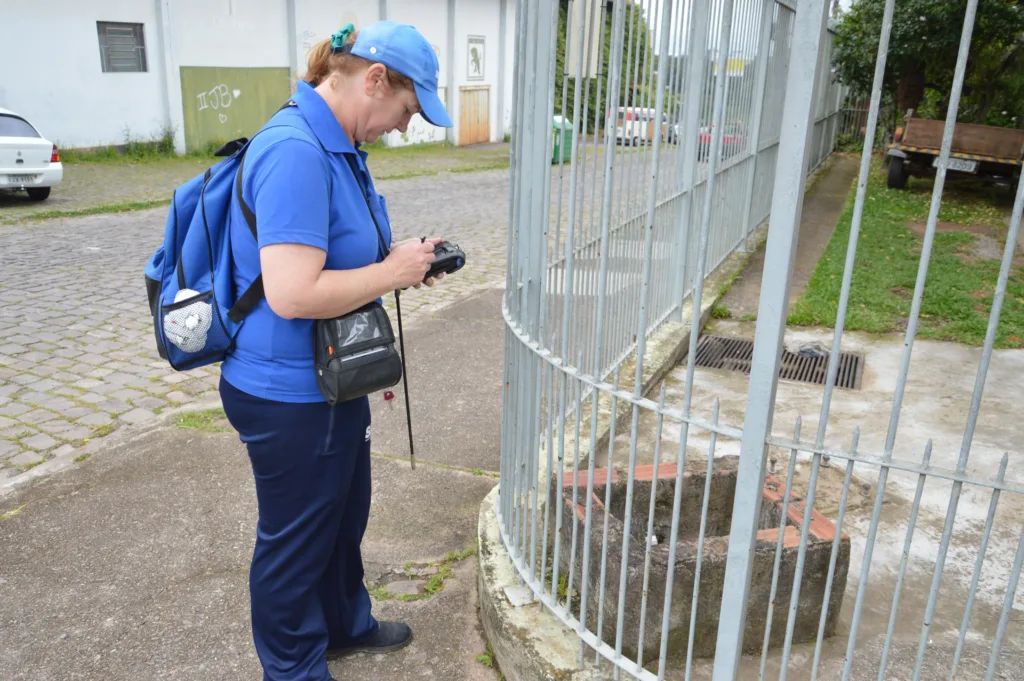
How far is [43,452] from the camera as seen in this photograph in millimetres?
4465

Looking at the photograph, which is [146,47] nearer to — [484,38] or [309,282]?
[484,38]

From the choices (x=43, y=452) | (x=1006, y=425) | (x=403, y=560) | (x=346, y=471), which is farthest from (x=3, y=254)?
(x=1006, y=425)

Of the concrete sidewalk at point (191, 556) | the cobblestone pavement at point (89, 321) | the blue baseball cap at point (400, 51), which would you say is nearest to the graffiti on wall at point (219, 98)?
the cobblestone pavement at point (89, 321)

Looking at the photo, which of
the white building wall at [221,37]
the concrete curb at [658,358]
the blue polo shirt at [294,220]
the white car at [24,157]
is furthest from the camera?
the white building wall at [221,37]

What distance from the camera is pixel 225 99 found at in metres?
19.0

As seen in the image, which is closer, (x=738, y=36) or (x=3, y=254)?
(x=738, y=36)

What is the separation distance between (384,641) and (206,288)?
1426 millimetres

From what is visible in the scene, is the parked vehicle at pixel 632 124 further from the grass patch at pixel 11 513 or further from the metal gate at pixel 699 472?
the grass patch at pixel 11 513

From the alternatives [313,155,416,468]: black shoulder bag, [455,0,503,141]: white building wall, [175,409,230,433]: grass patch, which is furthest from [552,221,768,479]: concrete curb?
[455,0,503,141]: white building wall

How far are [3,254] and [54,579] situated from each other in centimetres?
685

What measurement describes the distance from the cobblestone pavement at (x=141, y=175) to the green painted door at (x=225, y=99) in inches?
45.3

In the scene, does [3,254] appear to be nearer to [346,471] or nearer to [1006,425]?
[346,471]

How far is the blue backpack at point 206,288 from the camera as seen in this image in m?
2.34

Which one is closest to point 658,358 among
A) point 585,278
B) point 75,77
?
point 585,278
